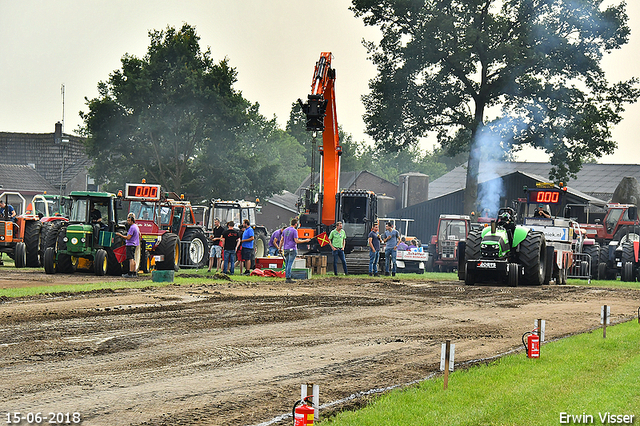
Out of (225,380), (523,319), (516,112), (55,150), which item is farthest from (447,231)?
(55,150)

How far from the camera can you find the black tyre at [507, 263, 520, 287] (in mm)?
23750

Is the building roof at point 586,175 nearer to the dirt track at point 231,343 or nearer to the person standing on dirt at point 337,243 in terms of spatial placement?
the person standing on dirt at point 337,243

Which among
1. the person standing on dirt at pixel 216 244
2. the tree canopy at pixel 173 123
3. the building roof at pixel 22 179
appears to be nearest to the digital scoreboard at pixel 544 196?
the person standing on dirt at pixel 216 244

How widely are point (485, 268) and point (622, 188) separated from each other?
35393mm

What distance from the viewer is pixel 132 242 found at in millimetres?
23859

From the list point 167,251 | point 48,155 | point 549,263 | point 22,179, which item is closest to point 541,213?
point 549,263

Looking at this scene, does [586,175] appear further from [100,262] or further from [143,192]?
[100,262]

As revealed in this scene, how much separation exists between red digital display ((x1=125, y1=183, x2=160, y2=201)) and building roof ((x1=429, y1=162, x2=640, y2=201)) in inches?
1743

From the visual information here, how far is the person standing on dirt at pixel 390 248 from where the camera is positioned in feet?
95.3

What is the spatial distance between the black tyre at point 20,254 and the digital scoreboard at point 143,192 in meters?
4.07

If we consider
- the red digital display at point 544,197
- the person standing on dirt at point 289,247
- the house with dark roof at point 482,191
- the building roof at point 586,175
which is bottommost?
the person standing on dirt at point 289,247

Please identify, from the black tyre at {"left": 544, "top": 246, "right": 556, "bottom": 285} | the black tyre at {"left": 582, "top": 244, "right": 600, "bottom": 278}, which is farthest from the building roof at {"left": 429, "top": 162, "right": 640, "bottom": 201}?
the black tyre at {"left": 544, "top": 246, "right": 556, "bottom": 285}

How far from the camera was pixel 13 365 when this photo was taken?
9531 millimetres

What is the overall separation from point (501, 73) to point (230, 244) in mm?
26240
